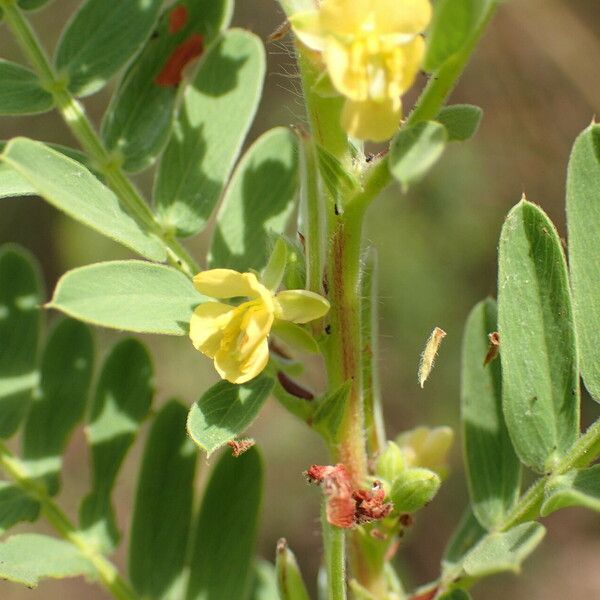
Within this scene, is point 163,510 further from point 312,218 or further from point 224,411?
point 312,218

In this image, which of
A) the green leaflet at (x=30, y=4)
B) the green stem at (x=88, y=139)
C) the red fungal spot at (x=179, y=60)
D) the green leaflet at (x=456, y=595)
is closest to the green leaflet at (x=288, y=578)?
the green leaflet at (x=456, y=595)

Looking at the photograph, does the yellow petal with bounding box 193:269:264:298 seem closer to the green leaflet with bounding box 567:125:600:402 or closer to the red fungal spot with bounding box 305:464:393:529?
the red fungal spot with bounding box 305:464:393:529

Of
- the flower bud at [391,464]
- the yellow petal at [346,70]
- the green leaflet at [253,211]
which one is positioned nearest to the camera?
the yellow petal at [346,70]

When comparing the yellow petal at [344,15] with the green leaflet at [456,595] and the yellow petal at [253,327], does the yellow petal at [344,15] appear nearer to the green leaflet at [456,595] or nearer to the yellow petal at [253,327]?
the yellow petal at [253,327]

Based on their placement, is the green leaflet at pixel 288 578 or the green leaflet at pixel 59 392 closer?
the green leaflet at pixel 288 578

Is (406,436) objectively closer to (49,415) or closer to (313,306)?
(313,306)

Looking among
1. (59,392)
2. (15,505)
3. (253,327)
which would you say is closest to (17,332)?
(59,392)

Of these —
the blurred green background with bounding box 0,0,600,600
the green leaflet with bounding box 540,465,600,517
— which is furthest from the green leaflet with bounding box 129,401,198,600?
the blurred green background with bounding box 0,0,600,600
